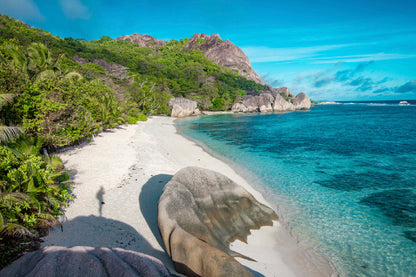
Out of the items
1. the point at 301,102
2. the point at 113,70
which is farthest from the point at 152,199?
the point at 301,102

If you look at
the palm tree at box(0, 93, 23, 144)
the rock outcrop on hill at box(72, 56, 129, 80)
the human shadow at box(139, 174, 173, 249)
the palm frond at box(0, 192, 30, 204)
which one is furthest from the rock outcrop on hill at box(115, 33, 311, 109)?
the palm frond at box(0, 192, 30, 204)

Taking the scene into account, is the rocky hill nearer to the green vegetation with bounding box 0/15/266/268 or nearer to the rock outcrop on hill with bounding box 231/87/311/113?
the rock outcrop on hill with bounding box 231/87/311/113

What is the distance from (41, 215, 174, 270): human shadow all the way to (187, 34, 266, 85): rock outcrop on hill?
411 ft

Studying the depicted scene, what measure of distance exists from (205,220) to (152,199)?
285 centimetres

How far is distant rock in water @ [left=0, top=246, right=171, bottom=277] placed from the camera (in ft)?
9.39

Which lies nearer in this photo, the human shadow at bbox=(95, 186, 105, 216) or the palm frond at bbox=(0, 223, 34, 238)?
the palm frond at bbox=(0, 223, 34, 238)

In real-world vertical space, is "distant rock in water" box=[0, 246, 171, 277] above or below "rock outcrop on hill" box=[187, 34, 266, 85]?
below

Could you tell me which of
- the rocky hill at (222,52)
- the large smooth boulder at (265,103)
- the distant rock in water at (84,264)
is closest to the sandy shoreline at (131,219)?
the distant rock in water at (84,264)

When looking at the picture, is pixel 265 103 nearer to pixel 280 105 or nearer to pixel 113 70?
pixel 280 105

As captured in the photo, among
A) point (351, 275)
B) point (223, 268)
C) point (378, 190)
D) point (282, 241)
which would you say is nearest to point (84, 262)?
point (223, 268)

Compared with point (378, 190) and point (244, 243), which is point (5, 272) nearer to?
point (244, 243)

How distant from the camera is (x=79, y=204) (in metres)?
7.45

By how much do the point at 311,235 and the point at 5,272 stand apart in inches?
299

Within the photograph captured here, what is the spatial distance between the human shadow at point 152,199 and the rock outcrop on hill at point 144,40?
14603 cm
